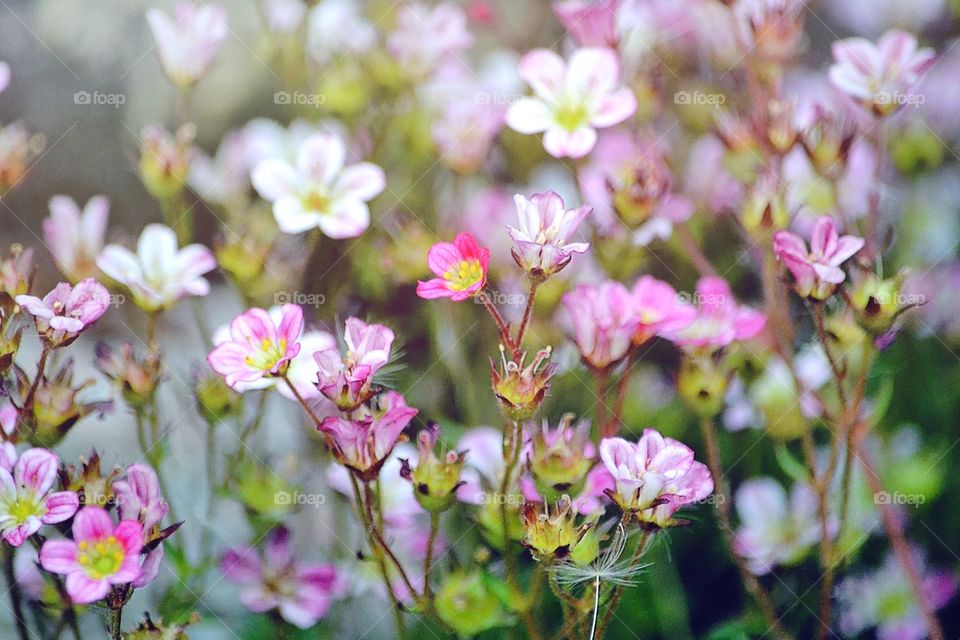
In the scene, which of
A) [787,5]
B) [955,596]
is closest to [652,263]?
[787,5]

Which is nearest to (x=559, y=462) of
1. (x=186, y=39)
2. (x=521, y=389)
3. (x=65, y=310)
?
(x=521, y=389)

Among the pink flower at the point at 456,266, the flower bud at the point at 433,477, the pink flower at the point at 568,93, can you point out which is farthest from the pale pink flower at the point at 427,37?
the flower bud at the point at 433,477

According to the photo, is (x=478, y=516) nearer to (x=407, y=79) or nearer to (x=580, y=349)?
(x=580, y=349)

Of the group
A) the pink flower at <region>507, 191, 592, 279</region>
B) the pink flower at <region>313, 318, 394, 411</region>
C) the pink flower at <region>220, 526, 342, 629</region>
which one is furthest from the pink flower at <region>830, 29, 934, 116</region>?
the pink flower at <region>220, 526, 342, 629</region>

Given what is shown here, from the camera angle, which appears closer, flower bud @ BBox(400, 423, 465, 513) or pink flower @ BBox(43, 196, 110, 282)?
flower bud @ BBox(400, 423, 465, 513)

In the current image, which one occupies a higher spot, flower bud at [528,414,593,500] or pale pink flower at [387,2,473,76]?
pale pink flower at [387,2,473,76]

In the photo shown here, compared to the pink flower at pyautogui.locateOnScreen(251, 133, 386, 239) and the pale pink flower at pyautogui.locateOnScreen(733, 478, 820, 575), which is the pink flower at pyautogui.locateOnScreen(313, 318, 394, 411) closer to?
the pink flower at pyautogui.locateOnScreen(251, 133, 386, 239)

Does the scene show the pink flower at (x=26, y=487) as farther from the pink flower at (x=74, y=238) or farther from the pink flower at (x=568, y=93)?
the pink flower at (x=568, y=93)
